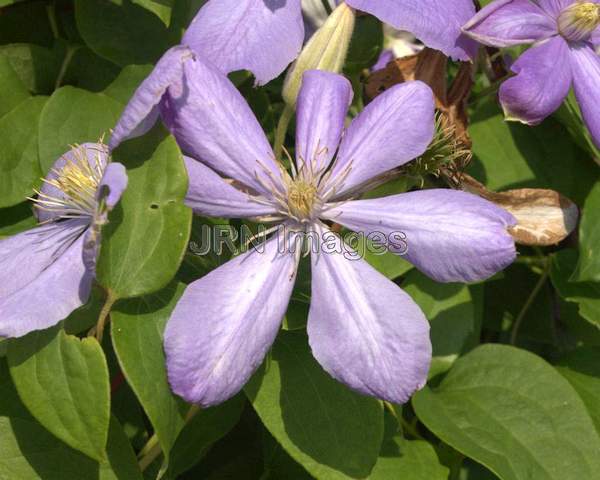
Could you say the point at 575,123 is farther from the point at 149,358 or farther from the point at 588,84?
the point at 149,358

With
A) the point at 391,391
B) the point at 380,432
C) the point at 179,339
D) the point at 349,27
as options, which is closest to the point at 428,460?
the point at 380,432

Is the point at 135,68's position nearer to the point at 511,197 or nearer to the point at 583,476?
the point at 511,197

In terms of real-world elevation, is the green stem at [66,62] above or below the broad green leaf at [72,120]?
above

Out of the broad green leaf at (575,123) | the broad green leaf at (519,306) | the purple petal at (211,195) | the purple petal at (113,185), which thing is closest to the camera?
the purple petal at (113,185)

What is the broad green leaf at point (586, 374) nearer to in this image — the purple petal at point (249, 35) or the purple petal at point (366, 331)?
the purple petal at point (366, 331)

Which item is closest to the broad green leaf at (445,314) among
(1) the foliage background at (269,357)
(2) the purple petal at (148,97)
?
(1) the foliage background at (269,357)

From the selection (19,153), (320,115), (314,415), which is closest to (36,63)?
(19,153)
